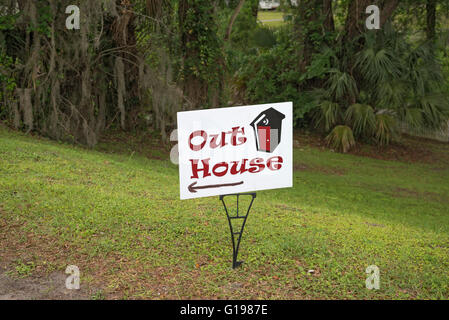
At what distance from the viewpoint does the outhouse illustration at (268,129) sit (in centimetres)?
465

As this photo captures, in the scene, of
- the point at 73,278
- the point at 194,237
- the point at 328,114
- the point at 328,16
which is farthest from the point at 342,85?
A: the point at 73,278

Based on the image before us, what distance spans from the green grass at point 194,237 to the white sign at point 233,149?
89 cm

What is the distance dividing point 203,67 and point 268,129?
9.37 metres

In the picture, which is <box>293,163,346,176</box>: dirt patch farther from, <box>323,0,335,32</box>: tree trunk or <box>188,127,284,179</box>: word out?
<box>188,127,284,179</box>: word out

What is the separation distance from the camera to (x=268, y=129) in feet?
15.4

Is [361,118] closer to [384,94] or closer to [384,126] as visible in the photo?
[384,126]

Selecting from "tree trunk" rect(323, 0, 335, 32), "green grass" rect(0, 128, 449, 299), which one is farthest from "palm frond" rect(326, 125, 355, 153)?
"green grass" rect(0, 128, 449, 299)

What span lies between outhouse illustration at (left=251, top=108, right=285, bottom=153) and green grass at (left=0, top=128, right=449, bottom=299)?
1.24 m

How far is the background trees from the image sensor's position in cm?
1072

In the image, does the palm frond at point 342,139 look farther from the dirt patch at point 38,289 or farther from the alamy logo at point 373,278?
the dirt patch at point 38,289

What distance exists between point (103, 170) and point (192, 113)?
452 cm

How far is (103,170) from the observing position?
8.48m

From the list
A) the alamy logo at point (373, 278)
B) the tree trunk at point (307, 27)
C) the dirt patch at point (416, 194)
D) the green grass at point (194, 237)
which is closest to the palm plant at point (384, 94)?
the tree trunk at point (307, 27)

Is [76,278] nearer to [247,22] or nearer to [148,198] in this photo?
[148,198]
